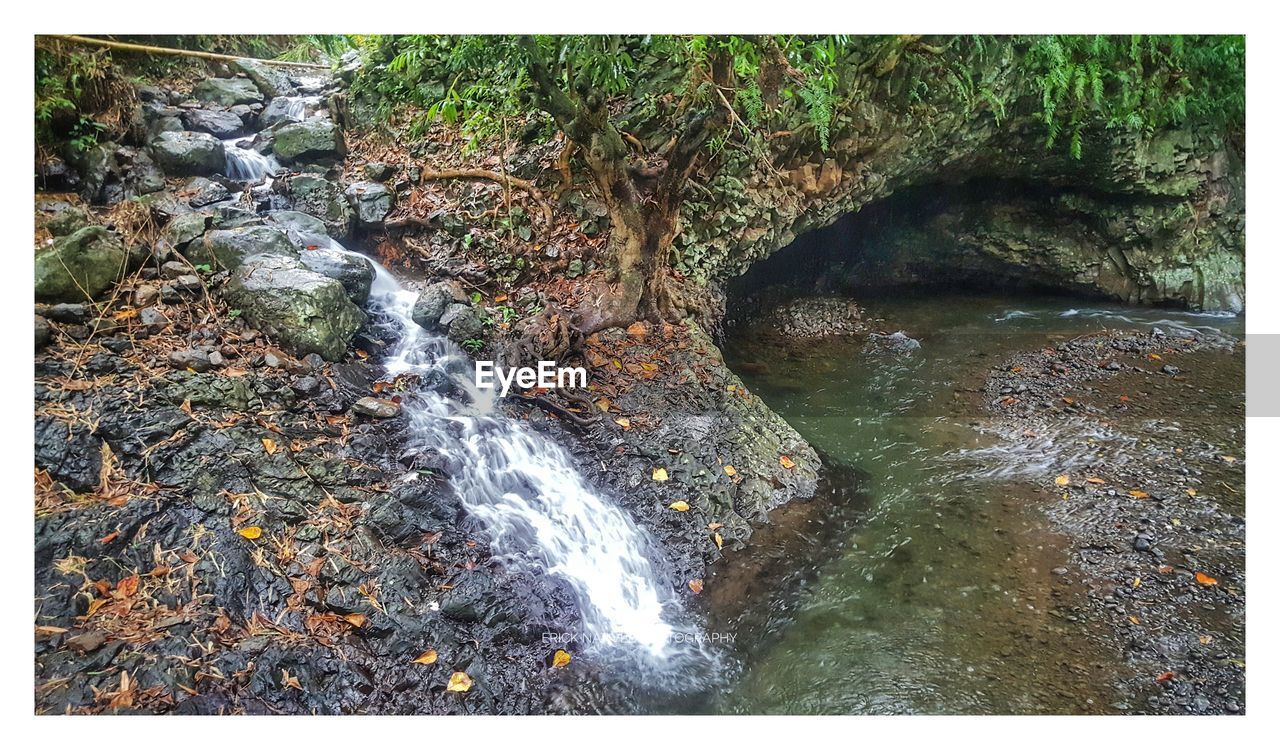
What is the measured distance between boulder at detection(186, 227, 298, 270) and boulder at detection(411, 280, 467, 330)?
58 cm

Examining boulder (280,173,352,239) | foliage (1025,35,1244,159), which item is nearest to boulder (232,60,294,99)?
boulder (280,173,352,239)

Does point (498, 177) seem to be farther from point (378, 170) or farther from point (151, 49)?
point (151, 49)

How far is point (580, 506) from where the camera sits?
3.01m

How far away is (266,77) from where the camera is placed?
270cm

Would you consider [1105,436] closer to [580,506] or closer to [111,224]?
[580,506]

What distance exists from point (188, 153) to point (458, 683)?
8.32 feet

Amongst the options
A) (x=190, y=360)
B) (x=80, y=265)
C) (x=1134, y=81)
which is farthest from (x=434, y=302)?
(x=1134, y=81)

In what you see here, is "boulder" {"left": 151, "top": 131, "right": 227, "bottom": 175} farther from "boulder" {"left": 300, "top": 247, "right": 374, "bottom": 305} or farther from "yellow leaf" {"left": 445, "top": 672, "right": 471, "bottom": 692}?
"yellow leaf" {"left": 445, "top": 672, "right": 471, "bottom": 692}

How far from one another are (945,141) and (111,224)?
474cm

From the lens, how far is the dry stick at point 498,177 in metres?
3.45

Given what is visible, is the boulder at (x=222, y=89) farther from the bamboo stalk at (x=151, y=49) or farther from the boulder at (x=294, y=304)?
the boulder at (x=294, y=304)

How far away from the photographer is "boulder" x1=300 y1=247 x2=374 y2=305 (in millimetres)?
3016

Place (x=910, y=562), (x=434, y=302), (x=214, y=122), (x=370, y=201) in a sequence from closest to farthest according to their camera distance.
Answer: (x=214, y=122), (x=910, y=562), (x=434, y=302), (x=370, y=201)

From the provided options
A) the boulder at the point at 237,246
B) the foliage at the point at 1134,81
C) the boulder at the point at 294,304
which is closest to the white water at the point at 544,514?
the boulder at the point at 294,304
